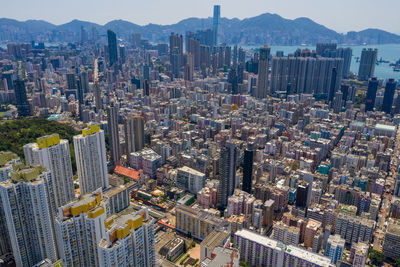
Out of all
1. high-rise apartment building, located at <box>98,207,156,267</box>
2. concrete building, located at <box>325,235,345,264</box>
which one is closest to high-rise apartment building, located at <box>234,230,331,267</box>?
concrete building, located at <box>325,235,345,264</box>

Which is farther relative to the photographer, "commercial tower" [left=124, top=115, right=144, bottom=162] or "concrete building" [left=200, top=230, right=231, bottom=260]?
"commercial tower" [left=124, top=115, right=144, bottom=162]

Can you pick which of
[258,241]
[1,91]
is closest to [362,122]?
[258,241]

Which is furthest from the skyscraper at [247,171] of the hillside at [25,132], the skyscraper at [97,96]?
the skyscraper at [97,96]

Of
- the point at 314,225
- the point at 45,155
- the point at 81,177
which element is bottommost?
the point at 314,225

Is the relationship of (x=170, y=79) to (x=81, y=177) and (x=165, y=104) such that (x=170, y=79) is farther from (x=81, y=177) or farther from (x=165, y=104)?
(x=81, y=177)

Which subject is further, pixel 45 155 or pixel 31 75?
pixel 31 75

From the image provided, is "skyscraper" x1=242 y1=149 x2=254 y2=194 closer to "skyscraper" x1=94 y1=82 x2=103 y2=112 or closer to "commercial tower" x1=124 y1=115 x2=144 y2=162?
"commercial tower" x1=124 y1=115 x2=144 y2=162

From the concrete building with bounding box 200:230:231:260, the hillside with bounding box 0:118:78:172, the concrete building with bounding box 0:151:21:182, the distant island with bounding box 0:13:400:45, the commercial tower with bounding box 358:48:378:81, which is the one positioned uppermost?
the distant island with bounding box 0:13:400:45
